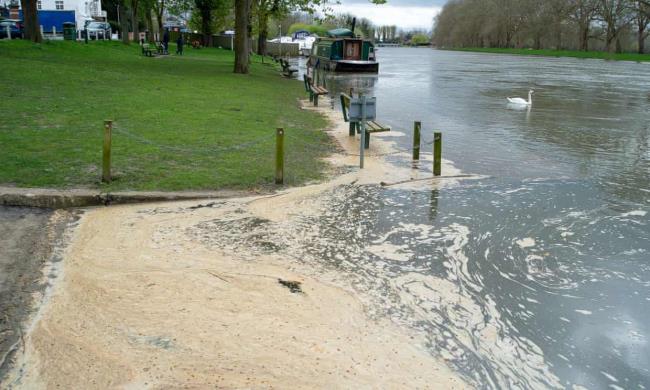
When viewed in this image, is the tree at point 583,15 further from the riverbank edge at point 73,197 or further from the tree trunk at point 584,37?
the riverbank edge at point 73,197

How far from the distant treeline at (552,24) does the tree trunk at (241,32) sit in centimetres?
6761

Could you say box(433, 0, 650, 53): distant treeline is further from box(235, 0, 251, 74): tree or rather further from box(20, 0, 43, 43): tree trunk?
box(20, 0, 43, 43): tree trunk

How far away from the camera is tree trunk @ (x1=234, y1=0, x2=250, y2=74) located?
2798 centimetres

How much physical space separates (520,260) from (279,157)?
389 centimetres

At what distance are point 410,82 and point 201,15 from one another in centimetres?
3536

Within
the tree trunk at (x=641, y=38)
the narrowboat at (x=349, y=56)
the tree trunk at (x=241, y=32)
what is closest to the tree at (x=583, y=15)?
the tree trunk at (x=641, y=38)

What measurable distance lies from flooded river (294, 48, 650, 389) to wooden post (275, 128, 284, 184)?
3.06ft

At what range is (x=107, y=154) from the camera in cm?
873

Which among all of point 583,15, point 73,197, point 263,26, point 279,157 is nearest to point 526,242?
point 279,157

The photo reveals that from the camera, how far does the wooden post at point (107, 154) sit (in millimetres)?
8609

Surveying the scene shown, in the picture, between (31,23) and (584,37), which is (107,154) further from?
(584,37)

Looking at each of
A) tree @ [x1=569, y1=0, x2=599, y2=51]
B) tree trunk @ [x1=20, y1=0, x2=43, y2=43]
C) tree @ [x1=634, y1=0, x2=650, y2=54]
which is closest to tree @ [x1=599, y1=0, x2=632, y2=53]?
tree @ [x1=634, y1=0, x2=650, y2=54]

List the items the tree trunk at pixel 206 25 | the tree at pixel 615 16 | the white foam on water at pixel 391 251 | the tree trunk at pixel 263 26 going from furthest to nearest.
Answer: the tree at pixel 615 16
the tree trunk at pixel 206 25
the tree trunk at pixel 263 26
the white foam on water at pixel 391 251

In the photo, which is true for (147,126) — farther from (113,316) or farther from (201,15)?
(201,15)
